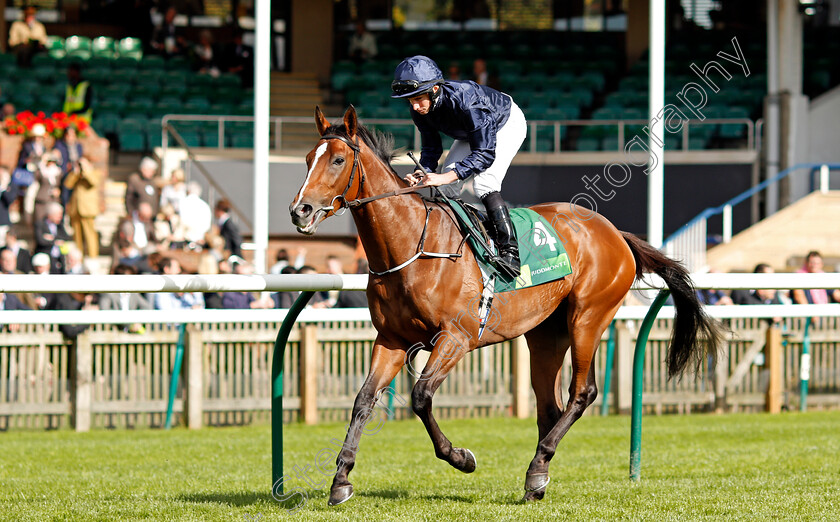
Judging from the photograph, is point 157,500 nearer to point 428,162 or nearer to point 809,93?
point 428,162

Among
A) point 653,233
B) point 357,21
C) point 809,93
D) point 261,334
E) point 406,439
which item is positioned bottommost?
point 406,439

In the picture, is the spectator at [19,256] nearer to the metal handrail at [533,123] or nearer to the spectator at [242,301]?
the spectator at [242,301]

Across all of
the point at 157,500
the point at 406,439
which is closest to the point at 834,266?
the point at 406,439

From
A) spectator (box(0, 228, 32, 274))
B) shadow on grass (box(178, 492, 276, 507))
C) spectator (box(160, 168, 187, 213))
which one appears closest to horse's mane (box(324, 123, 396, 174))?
shadow on grass (box(178, 492, 276, 507))

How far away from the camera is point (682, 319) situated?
18.9 feet

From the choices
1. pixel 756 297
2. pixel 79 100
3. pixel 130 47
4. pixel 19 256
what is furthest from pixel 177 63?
pixel 756 297

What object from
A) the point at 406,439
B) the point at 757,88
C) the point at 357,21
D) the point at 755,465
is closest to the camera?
the point at 755,465

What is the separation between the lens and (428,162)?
17.1 feet

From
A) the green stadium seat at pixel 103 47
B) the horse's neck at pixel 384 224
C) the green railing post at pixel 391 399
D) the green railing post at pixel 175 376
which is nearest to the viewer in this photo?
the horse's neck at pixel 384 224

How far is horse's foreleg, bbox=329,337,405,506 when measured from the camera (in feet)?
14.8

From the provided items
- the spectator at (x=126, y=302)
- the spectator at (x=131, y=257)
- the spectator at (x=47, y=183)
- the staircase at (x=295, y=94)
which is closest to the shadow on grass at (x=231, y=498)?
the spectator at (x=126, y=302)

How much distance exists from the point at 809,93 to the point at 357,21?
28.4ft

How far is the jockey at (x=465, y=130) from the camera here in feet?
15.8

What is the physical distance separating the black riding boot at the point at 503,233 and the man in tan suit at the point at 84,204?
8993mm
